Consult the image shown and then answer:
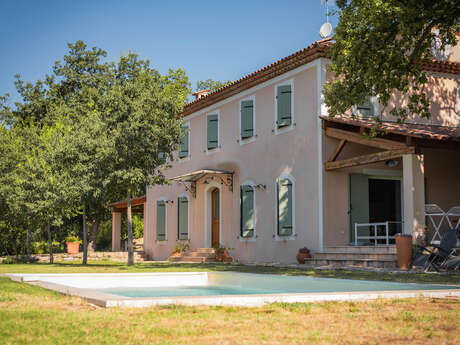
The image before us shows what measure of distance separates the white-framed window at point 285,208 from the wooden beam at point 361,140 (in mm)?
1965

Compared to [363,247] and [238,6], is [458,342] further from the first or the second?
[238,6]

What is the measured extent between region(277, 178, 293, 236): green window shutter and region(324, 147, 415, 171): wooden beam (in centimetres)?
159

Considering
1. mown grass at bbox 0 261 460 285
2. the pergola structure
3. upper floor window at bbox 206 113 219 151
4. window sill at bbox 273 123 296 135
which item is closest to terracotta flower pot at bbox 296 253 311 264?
mown grass at bbox 0 261 460 285

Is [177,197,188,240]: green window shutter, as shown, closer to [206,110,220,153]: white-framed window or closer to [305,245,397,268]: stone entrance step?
[206,110,220,153]: white-framed window

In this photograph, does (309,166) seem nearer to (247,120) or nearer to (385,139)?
(385,139)

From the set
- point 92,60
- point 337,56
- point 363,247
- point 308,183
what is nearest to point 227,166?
point 308,183

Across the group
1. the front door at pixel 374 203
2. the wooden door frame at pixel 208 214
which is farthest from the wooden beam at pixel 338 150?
the wooden door frame at pixel 208 214

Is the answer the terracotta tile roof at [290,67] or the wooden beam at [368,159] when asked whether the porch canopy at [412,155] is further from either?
the terracotta tile roof at [290,67]

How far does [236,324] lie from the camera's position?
13.5 feet

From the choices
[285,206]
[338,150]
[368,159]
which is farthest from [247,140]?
[368,159]

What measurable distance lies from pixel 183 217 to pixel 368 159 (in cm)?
943

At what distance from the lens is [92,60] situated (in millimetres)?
29375

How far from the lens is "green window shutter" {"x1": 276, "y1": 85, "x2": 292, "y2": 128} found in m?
15.4

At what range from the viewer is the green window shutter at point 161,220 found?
22.1 m
